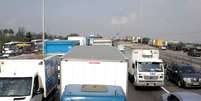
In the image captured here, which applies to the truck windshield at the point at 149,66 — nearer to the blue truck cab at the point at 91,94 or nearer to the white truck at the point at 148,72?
the white truck at the point at 148,72

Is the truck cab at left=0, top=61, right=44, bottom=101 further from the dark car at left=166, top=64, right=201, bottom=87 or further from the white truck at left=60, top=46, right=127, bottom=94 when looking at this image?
the dark car at left=166, top=64, right=201, bottom=87

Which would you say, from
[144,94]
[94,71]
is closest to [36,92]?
[94,71]

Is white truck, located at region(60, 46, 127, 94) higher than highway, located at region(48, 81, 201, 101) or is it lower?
higher

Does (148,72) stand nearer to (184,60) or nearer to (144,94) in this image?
(144,94)

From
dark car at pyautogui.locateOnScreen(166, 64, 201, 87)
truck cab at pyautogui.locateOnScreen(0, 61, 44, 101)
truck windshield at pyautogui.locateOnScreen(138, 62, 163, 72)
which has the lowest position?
dark car at pyautogui.locateOnScreen(166, 64, 201, 87)

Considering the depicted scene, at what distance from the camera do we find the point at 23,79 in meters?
14.0

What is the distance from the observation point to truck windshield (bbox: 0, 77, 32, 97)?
1332 cm

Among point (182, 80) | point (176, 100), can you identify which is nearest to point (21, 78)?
point (176, 100)

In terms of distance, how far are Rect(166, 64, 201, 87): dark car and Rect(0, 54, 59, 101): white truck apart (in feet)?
42.3

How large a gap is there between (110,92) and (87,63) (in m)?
4.42

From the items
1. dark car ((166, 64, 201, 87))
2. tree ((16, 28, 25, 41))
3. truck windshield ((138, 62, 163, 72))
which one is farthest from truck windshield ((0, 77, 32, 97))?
tree ((16, 28, 25, 41))

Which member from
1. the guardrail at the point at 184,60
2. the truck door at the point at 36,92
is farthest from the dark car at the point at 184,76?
the guardrail at the point at 184,60

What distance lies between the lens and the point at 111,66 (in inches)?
512

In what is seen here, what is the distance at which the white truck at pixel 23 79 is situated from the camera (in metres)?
13.3
